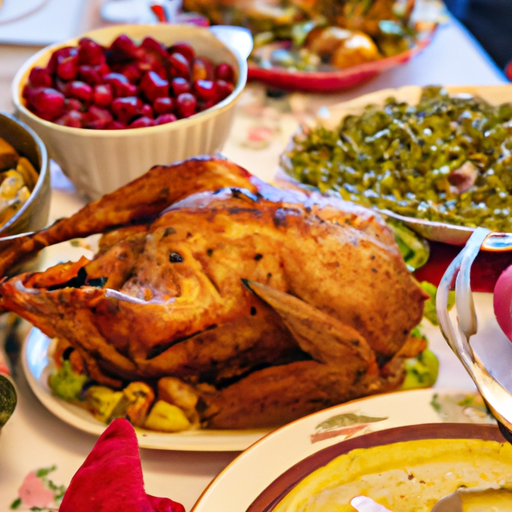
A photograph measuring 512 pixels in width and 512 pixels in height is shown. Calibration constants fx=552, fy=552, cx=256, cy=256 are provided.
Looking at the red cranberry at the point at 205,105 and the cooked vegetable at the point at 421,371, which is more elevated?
the red cranberry at the point at 205,105

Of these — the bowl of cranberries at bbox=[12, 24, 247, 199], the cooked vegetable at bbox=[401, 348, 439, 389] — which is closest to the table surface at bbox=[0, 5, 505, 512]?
the cooked vegetable at bbox=[401, 348, 439, 389]

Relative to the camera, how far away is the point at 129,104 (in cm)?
66

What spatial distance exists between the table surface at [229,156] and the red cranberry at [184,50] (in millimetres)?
158

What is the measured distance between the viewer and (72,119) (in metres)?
0.64

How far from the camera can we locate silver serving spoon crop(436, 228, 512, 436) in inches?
13.4

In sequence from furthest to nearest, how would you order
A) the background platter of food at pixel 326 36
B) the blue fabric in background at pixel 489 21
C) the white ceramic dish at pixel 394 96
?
1. the blue fabric in background at pixel 489 21
2. the background platter of food at pixel 326 36
3. the white ceramic dish at pixel 394 96

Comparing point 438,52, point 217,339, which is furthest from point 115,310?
point 438,52

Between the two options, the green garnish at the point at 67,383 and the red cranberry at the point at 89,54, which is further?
the red cranberry at the point at 89,54

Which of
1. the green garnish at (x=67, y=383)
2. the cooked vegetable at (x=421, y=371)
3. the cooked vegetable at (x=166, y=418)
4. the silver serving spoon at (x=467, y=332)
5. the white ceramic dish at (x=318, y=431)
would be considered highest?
the silver serving spoon at (x=467, y=332)

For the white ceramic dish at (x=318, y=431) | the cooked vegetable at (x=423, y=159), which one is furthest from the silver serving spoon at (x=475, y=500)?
the cooked vegetable at (x=423, y=159)

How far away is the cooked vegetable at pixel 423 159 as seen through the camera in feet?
2.35

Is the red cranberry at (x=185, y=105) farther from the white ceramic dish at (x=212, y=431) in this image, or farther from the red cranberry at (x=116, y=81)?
the white ceramic dish at (x=212, y=431)

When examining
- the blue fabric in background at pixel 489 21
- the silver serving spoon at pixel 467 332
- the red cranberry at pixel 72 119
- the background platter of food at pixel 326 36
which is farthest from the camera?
the blue fabric in background at pixel 489 21

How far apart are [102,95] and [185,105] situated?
10cm
